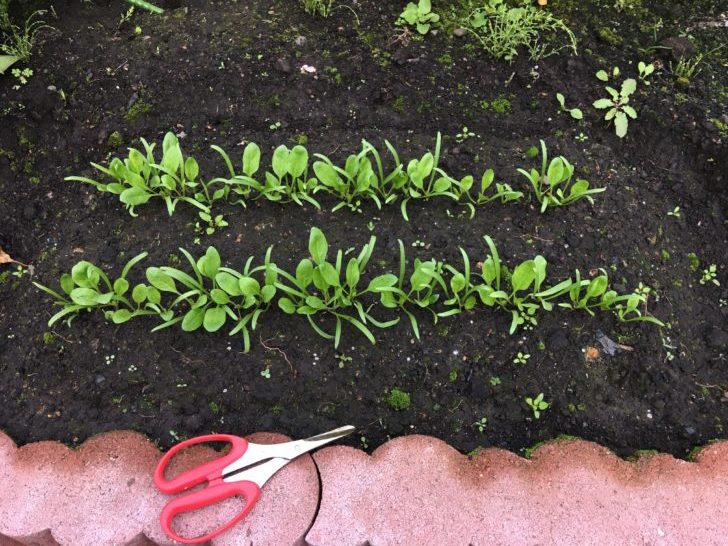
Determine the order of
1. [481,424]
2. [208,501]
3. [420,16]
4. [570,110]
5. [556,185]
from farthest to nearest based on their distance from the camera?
[420,16]
[570,110]
[556,185]
[481,424]
[208,501]

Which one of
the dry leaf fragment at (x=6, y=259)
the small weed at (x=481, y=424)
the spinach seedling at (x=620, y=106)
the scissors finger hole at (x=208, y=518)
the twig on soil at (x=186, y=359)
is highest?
the spinach seedling at (x=620, y=106)

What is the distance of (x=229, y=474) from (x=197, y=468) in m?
0.07

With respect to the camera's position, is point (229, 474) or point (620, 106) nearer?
point (229, 474)

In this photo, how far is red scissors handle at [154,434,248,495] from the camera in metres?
1.26

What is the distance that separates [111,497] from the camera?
1.29 meters

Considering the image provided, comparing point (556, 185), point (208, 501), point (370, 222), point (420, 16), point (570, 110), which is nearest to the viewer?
point (208, 501)

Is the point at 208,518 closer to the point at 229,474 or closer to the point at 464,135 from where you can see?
the point at 229,474

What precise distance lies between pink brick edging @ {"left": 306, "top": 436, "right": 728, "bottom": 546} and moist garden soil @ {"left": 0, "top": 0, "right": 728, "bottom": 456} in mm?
101

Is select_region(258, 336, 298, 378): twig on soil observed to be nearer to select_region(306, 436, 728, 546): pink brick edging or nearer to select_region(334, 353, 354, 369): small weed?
select_region(334, 353, 354, 369): small weed

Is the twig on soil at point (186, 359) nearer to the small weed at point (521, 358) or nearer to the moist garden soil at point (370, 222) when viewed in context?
the moist garden soil at point (370, 222)

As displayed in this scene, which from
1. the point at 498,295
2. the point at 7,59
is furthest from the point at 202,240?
the point at 7,59

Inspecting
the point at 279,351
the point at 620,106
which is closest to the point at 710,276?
the point at 620,106

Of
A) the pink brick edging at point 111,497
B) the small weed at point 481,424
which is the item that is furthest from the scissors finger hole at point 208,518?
the small weed at point 481,424

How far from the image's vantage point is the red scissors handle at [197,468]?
1.26 m
